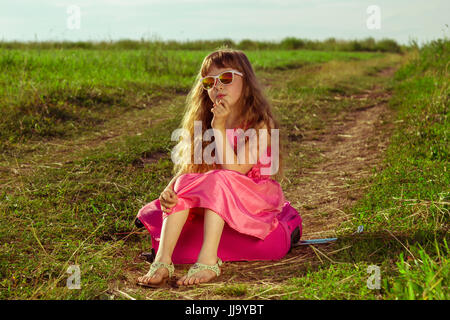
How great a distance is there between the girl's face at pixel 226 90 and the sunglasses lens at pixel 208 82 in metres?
0.03

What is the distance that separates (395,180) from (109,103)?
17.6 feet

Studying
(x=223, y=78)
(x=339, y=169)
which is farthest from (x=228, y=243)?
(x=339, y=169)

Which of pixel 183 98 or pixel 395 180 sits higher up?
pixel 183 98

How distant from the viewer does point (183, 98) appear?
9305mm

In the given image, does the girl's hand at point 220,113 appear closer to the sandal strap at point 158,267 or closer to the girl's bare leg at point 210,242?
the girl's bare leg at point 210,242

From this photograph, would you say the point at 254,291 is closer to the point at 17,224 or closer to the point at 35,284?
the point at 35,284

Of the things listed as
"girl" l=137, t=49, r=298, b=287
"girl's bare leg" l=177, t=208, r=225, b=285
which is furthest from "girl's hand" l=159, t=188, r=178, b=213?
"girl's bare leg" l=177, t=208, r=225, b=285

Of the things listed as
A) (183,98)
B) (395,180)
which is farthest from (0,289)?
(183,98)

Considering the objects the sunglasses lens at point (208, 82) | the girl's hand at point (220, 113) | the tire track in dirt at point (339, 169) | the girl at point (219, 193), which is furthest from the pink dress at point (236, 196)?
the tire track in dirt at point (339, 169)

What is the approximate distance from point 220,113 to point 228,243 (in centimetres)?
88

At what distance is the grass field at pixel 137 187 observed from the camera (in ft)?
8.93

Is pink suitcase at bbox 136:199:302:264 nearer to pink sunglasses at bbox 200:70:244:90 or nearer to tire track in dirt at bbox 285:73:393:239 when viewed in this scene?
tire track in dirt at bbox 285:73:393:239

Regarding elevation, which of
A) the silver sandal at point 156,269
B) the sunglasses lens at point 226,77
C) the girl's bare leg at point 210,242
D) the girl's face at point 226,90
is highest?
the sunglasses lens at point 226,77

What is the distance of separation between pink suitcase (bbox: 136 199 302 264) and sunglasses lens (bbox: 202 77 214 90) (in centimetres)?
87
